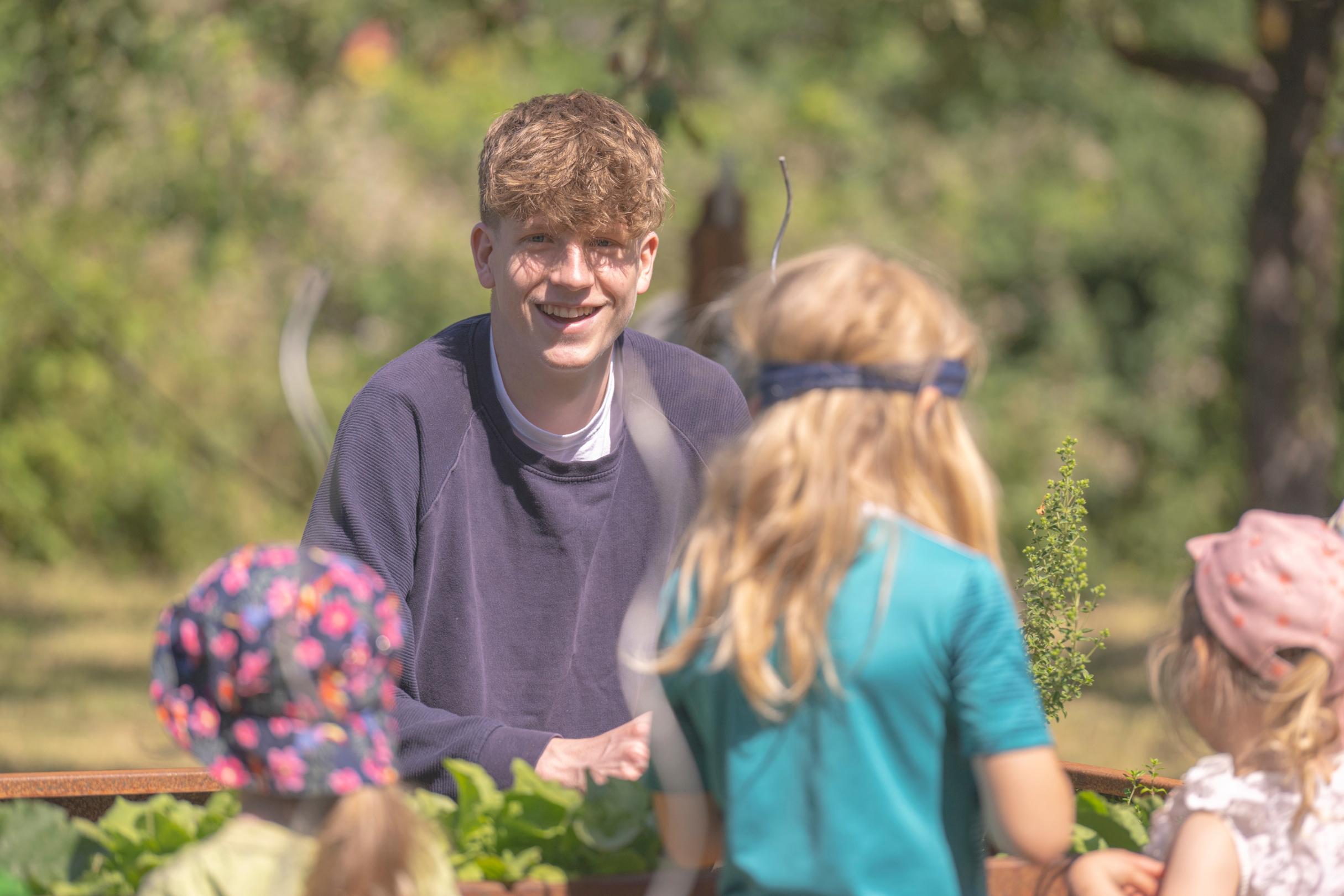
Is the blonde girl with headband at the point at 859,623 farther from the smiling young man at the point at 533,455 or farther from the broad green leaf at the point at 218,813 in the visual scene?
the smiling young man at the point at 533,455

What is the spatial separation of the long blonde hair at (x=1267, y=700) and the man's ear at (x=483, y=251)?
126cm

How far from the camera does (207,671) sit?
1492mm

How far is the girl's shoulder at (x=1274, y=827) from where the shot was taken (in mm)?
1638

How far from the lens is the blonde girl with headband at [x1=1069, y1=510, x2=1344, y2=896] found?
1622mm

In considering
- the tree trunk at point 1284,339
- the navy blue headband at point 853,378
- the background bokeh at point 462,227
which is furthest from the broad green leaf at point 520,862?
the tree trunk at point 1284,339

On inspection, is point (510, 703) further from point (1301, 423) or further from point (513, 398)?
point (1301, 423)

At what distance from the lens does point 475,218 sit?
39.4 ft

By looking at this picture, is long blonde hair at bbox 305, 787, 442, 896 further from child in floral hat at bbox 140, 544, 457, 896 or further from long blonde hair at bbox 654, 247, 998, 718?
long blonde hair at bbox 654, 247, 998, 718

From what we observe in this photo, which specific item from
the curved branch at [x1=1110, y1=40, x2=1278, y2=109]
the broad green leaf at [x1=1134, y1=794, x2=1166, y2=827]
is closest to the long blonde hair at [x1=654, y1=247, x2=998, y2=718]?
the broad green leaf at [x1=1134, y1=794, x2=1166, y2=827]

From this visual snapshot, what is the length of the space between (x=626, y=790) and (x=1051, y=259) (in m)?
11.1

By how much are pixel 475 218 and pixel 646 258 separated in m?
9.66

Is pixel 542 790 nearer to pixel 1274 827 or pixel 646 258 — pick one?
pixel 1274 827

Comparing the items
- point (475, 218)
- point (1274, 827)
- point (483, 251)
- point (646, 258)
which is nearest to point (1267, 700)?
point (1274, 827)

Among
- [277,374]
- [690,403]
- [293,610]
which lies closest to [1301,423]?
[690,403]
